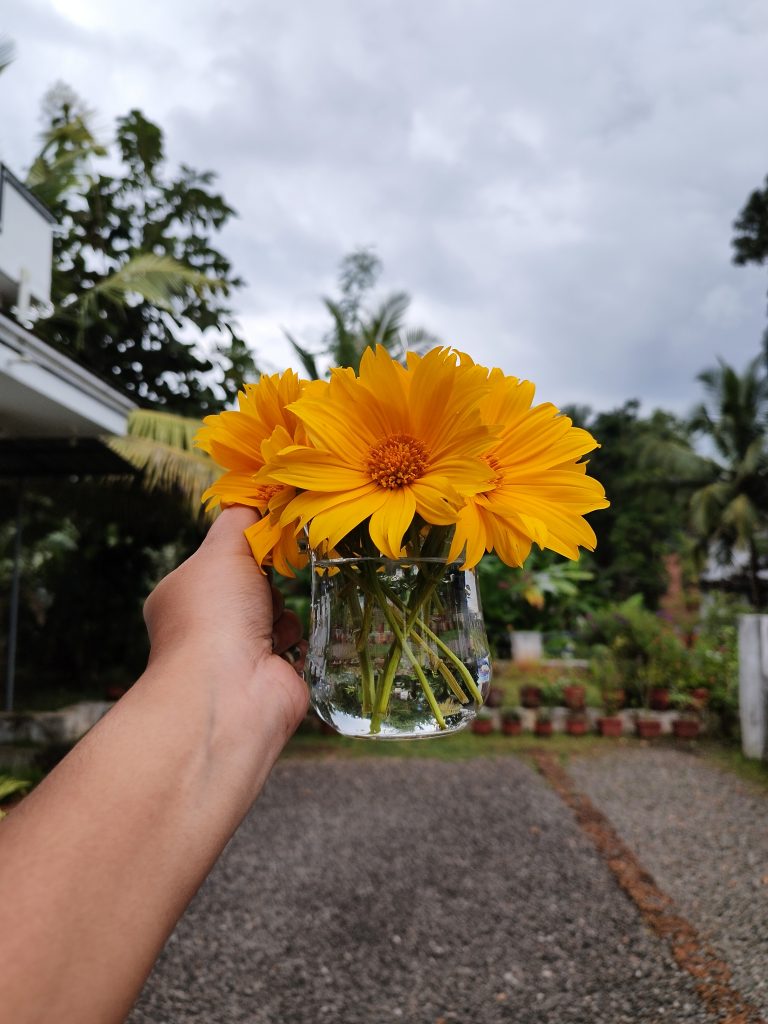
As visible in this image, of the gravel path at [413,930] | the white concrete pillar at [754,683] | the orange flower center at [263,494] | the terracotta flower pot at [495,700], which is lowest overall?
the gravel path at [413,930]

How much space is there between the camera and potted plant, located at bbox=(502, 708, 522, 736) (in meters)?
7.64

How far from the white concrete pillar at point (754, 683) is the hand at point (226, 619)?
609 centimetres

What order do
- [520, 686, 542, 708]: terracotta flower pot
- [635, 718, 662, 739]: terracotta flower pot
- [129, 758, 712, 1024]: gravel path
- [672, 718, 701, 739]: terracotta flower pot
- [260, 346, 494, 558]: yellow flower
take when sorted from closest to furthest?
1. [260, 346, 494, 558]: yellow flower
2. [129, 758, 712, 1024]: gravel path
3. [672, 718, 701, 739]: terracotta flower pot
4. [635, 718, 662, 739]: terracotta flower pot
5. [520, 686, 542, 708]: terracotta flower pot

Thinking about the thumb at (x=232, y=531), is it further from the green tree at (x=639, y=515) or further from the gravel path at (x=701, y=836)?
the green tree at (x=639, y=515)

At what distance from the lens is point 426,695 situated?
2.56ft

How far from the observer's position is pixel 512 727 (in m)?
7.64

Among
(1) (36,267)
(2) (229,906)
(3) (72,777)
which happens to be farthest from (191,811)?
(1) (36,267)

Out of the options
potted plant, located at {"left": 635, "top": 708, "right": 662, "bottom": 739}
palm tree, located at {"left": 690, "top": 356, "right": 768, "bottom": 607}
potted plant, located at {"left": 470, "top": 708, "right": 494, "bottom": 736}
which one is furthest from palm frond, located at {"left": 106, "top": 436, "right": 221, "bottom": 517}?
palm tree, located at {"left": 690, "top": 356, "right": 768, "bottom": 607}

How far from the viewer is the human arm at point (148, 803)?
49 cm

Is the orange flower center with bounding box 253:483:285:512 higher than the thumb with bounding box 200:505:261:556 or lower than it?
higher

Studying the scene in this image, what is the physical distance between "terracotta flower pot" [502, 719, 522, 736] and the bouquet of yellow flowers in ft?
23.4

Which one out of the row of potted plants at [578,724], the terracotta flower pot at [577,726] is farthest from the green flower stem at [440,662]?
the terracotta flower pot at [577,726]

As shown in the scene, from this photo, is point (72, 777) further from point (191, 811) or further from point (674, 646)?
point (674, 646)

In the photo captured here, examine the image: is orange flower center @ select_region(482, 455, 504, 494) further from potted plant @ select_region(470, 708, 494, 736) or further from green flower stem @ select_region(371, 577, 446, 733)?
A: potted plant @ select_region(470, 708, 494, 736)
